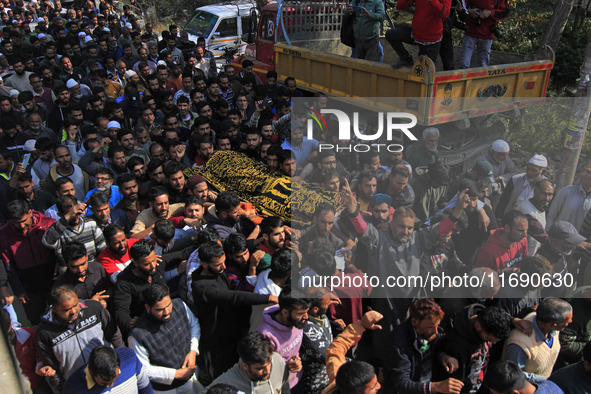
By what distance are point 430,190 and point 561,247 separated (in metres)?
1.48

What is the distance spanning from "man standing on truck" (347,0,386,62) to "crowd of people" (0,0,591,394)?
2039mm

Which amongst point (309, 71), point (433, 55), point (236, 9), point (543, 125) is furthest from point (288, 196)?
point (236, 9)

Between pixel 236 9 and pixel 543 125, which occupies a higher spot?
pixel 236 9

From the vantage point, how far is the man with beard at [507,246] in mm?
3951

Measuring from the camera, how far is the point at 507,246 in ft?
13.2

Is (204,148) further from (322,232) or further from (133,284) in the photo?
(133,284)

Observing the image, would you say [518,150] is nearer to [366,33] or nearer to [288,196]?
[366,33]

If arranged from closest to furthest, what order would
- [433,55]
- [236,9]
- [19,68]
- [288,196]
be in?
[288,196] < [433,55] < [19,68] < [236,9]

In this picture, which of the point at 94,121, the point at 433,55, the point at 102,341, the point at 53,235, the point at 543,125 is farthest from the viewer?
the point at 543,125

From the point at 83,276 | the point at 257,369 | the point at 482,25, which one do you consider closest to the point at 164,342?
the point at 257,369

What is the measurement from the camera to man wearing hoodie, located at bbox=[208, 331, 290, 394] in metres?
2.74

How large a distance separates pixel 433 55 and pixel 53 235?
4.92 meters

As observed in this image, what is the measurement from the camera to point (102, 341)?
10.5 ft

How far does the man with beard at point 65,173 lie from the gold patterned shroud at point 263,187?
3.80ft
